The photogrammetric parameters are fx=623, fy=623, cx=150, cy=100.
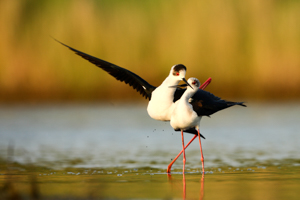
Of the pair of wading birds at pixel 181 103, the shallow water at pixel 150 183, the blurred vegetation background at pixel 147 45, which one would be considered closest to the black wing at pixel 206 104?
the pair of wading birds at pixel 181 103

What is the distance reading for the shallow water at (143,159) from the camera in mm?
6957

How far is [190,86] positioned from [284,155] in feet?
10.4

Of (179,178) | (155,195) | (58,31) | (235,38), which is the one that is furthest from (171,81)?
(58,31)

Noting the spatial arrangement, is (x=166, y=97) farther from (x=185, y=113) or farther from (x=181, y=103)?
(x=185, y=113)

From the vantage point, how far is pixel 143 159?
1117 cm

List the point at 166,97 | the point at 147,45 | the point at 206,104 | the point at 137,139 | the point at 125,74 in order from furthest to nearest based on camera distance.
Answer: the point at 147,45
the point at 137,139
the point at 125,74
the point at 166,97
the point at 206,104

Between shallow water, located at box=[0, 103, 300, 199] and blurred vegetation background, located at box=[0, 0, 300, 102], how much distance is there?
25.0 feet

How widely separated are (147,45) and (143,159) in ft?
76.6

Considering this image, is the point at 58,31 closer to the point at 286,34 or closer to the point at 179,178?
the point at 286,34

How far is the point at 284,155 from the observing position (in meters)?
11.1

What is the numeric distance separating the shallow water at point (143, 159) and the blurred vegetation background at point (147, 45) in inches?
300

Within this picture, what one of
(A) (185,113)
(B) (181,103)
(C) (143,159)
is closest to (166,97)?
(B) (181,103)

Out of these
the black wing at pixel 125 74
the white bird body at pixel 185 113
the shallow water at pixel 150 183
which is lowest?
the shallow water at pixel 150 183

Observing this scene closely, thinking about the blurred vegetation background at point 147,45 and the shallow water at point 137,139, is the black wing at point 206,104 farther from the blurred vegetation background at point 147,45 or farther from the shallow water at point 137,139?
the blurred vegetation background at point 147,45
